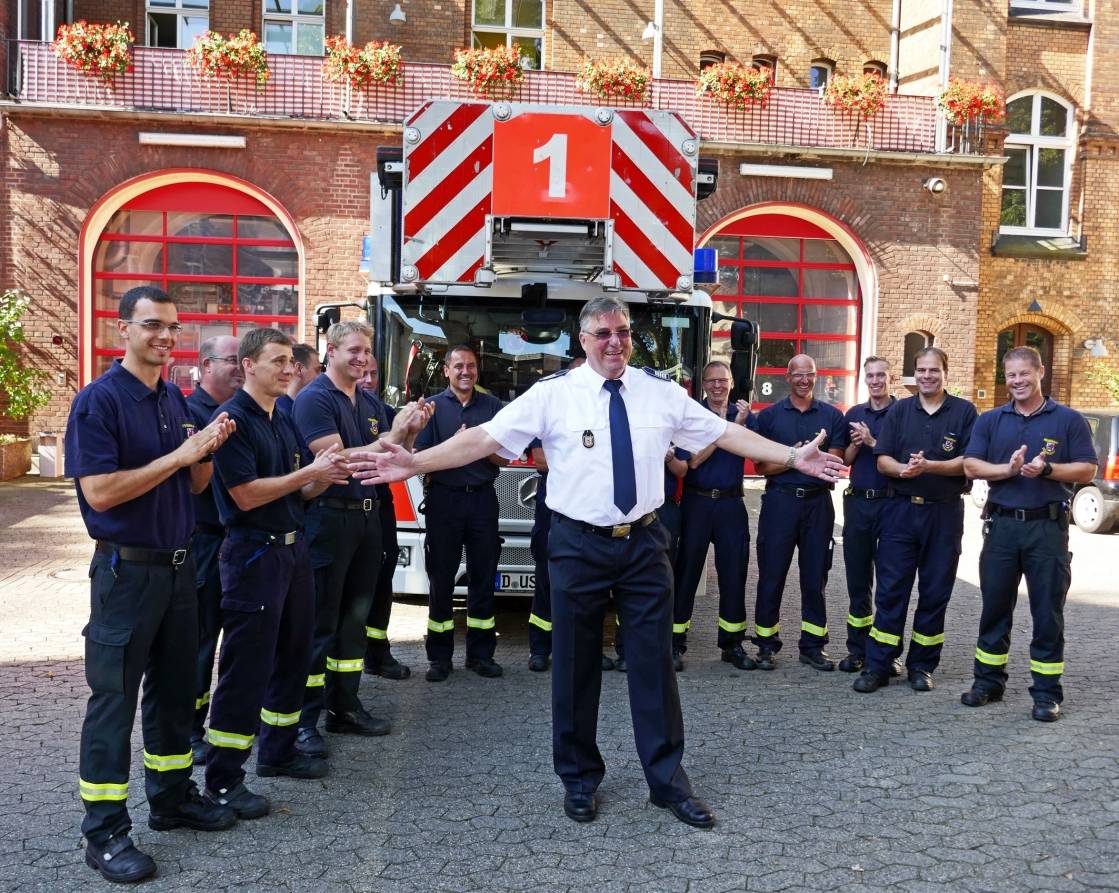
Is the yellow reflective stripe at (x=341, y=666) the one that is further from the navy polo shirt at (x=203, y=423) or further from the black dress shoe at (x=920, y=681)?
the black dress shoe at (x=920, y=681)

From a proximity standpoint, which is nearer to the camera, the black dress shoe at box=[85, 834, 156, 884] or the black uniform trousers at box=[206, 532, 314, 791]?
the black dress shoe at box=[85, 834, 156, 884]

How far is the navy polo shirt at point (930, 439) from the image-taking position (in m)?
6.24

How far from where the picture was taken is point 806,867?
3.80 metres

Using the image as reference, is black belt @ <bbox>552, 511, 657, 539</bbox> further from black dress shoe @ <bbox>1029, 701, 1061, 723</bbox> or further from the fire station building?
the fire station building

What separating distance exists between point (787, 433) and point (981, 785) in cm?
272

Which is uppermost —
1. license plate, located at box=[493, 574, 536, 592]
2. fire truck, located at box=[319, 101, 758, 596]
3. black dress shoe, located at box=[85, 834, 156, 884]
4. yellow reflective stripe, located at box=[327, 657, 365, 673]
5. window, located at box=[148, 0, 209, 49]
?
window, located at box=[148, 0, 209, 49]

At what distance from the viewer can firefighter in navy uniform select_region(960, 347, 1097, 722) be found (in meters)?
5.67

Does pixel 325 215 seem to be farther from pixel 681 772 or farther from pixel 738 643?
Answer: pixel 681 772

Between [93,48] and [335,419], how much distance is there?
14.5 meters

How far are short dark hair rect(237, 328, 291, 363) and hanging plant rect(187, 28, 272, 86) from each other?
47.2 ft

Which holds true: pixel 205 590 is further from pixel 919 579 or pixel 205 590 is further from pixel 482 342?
pixel 919 579

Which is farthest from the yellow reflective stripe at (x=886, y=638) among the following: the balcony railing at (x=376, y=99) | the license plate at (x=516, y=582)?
the balcony railing at (x=376, y=99)

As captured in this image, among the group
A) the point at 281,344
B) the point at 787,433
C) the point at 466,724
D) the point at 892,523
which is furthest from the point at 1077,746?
the point at 281,344

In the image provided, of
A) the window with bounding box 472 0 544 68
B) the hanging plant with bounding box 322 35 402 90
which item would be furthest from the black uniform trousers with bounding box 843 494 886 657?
the window with bounding box 472 0 544 68
